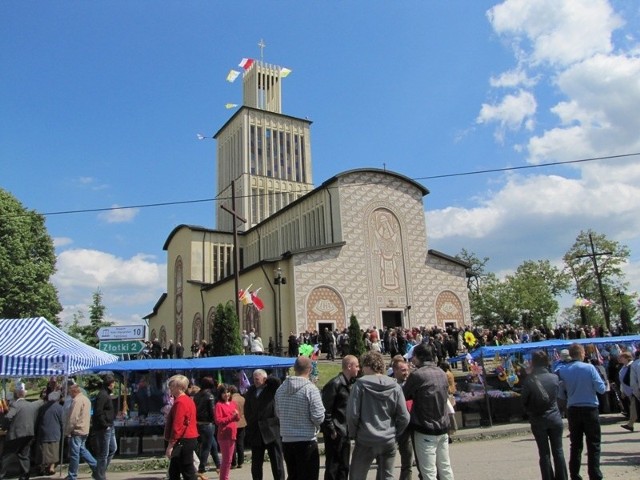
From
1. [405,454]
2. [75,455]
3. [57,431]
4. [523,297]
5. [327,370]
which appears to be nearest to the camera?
[405,454]

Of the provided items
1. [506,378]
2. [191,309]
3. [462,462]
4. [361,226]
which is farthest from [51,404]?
[191,309]

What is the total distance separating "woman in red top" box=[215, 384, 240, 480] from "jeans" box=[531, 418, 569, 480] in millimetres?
4437

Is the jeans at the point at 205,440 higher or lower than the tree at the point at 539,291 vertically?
lower

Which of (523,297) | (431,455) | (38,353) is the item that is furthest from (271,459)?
(523,297)

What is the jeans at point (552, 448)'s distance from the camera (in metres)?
6.23

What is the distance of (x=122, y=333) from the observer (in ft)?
56.0

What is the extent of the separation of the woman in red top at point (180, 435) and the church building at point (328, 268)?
16.8m

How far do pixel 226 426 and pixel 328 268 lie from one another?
23106mm

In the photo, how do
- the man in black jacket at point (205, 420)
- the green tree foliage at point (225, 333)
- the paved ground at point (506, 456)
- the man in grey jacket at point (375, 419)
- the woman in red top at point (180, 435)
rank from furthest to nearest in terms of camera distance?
the green tree foliage at point (225, 333) → the man in black jacket at point (205, 420) → the paved ground at point (506, 456) → the woman in red top at point (180, 435) → the man in grey jacket at point (375, 419)

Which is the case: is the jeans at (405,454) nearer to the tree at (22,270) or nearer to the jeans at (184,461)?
the jeans at (184,461)

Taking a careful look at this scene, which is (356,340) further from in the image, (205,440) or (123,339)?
(205,440)

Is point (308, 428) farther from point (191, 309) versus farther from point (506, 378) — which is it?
point (191, 309)

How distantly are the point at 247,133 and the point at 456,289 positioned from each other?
28.5 meters

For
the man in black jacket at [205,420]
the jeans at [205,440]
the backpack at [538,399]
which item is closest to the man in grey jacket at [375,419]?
the backpack at [538,399]
